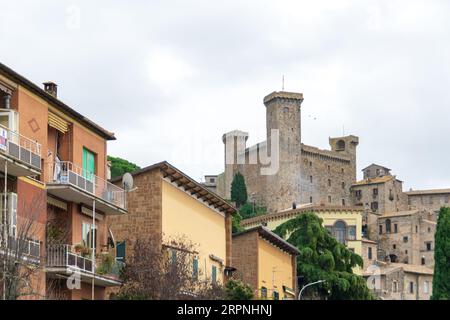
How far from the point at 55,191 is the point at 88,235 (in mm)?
3768

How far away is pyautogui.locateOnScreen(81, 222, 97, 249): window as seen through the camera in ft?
138

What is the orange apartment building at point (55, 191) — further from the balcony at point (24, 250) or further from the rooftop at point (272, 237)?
the rooftop at point (272, 237)

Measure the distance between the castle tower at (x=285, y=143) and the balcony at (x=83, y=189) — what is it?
5673 inches

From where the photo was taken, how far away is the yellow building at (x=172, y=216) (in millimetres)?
49688

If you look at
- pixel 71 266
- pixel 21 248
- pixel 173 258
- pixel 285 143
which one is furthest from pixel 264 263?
pixel 285 143

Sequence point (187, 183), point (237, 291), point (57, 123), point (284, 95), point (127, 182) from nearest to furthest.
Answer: point (57, 123), point (127, 182), point (187, 183), point (237, 291), point (284, 95)

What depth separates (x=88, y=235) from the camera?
4275 centimetres

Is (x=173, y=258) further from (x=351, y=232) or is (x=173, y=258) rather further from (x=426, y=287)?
(x=426, y=287)
